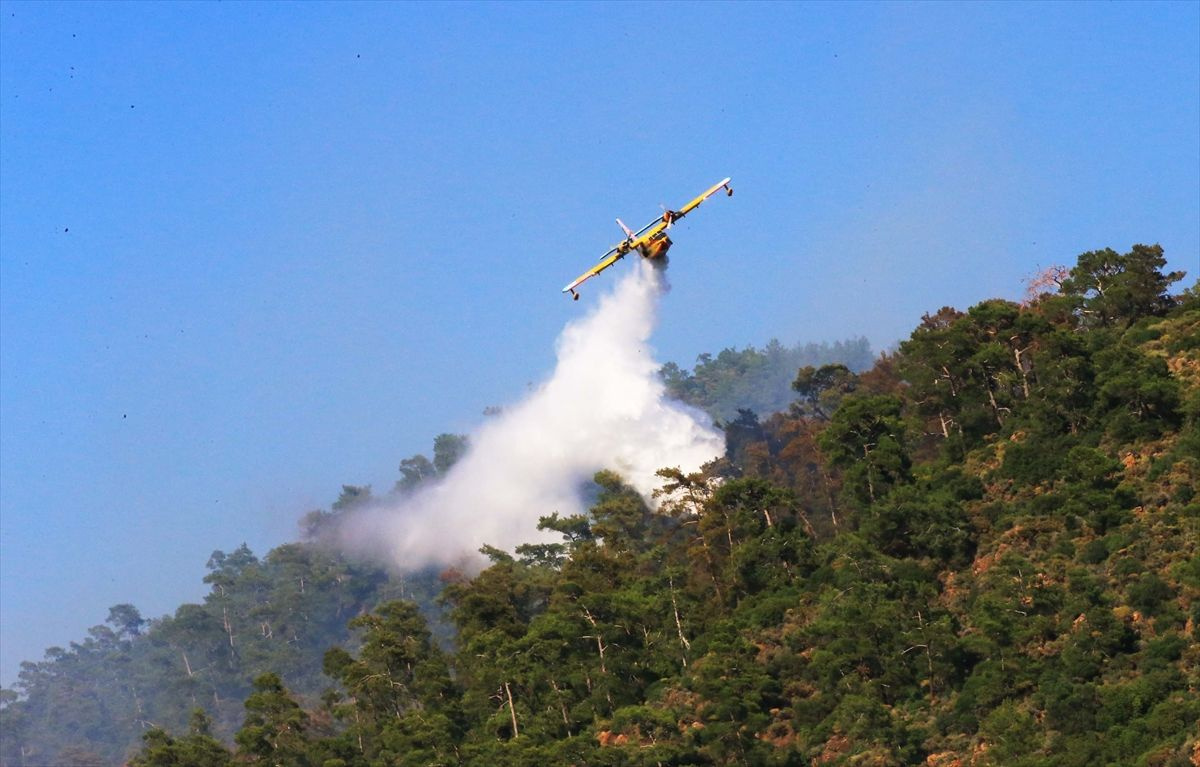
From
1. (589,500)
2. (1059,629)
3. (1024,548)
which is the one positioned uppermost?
(589,500)

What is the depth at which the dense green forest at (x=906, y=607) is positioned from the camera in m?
69.1

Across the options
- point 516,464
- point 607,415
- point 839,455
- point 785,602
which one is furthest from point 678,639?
point 516,464

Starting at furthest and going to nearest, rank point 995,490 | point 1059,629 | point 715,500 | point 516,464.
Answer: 1. point 516,464
2. point 715,500
3. point 995,490
4. point 1059,629

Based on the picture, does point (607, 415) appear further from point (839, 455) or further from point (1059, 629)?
point (1059, 629)

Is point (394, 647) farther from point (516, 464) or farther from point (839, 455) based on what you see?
point (516, 464)

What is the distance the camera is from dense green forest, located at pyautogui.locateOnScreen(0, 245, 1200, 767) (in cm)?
6912

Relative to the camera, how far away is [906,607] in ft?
251

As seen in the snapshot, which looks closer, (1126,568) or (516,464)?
(1126,568)

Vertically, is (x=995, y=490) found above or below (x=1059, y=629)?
above

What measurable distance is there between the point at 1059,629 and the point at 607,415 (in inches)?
3895

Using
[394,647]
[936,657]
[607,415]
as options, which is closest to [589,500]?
[607,415]

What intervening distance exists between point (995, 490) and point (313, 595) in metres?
123

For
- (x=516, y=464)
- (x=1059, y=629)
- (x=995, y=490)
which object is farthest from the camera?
(x=516, y=464)

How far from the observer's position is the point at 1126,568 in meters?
72.4
